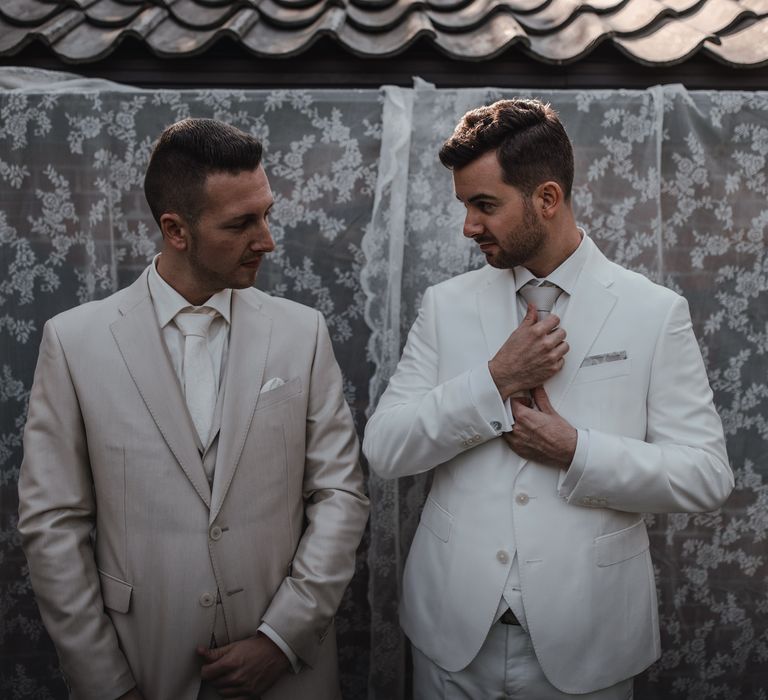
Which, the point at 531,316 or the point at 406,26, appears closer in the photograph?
the point at 531,316

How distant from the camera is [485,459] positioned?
246 cm

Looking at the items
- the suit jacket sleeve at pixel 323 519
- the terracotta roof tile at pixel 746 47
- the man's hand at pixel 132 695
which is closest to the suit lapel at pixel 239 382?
the suit jacket sleeve at pixel 323 519

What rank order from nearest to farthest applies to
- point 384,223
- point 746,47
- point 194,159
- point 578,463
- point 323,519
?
1. point 578,463
2. point 194,159
3. point 323,519
4. point 384,223
5. point 746,47

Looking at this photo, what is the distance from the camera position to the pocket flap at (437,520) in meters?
2.49

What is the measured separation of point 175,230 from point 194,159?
21 centimetres

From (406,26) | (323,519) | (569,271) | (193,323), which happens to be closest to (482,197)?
(569,271)

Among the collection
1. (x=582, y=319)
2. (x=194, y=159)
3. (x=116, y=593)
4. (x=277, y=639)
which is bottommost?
(x=277, y=639)

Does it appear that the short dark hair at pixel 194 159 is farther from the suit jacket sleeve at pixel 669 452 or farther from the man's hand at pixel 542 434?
the suit jacket sleeve at pixel 669 452

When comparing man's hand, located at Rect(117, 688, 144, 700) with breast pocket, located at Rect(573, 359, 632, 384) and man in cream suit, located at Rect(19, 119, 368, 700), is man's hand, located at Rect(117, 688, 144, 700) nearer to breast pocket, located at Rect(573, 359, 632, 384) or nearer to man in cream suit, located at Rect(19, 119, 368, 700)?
man in cream suit, located at Rect(19, 119, 368, 700)

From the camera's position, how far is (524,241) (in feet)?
7.93

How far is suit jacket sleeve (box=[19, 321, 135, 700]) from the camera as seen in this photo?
227 centimetres

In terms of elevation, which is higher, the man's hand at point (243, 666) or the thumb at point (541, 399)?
the thumb at point (541, 399)

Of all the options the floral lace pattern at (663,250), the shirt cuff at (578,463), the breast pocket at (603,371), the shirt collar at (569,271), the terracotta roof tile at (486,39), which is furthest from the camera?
the terracotta roof tile at (486,39)

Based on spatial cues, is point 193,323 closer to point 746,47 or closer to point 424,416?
point 424,416
